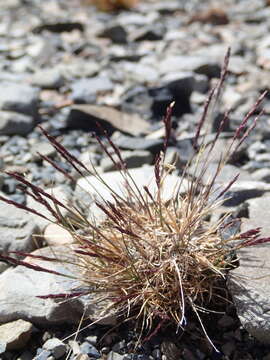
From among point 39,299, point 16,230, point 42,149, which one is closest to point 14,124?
point 42,149

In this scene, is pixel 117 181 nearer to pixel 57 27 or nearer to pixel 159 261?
pixel 159 261

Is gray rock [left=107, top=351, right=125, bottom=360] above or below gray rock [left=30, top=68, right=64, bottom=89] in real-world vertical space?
below

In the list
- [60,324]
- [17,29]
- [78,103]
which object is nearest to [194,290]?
[60,324]

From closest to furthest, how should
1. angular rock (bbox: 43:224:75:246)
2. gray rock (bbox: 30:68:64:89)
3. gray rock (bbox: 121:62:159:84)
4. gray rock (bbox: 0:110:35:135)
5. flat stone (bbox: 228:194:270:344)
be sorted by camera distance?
1. flat stone (bbox: 228:194:270:344)
2. angular rock (bbox: 43:224:75:246)
3. gray rock (bbox: 0:110:35:135)
4. gray rock (bbox: 30:68:64:89)
5. gray rock (bbox: 121:62:159:84)

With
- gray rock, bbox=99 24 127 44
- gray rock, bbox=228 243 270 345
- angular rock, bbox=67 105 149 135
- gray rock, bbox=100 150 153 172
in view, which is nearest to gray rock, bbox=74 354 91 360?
gray rock, bbox=228 243 270 345

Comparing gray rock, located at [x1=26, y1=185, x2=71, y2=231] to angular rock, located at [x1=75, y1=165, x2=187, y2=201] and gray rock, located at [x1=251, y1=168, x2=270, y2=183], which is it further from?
gray rock, located at [x1=251, y1=168, x2=270, y2=183]

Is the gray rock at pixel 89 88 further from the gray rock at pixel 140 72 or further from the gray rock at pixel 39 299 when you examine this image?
the gray rock at pixel 39 299

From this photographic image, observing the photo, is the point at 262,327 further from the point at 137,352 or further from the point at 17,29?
the point at 17,29

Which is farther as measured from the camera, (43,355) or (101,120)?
(101,120)
